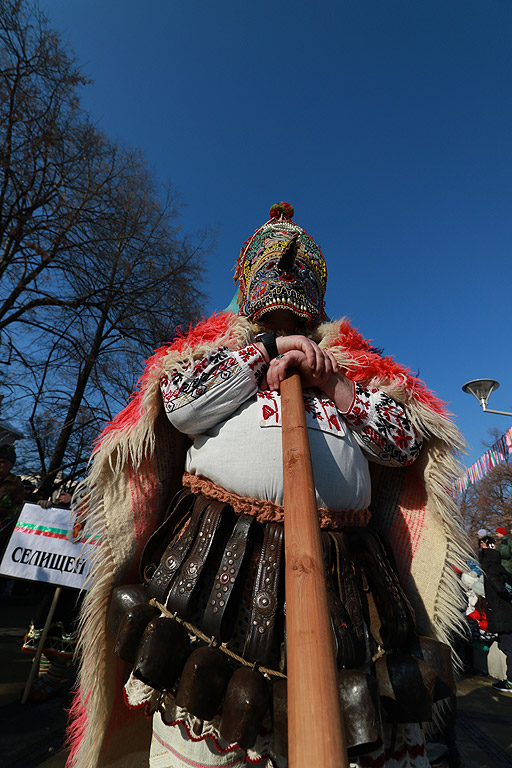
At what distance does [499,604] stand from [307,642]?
4.96 metres

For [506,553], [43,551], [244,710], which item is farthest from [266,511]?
[506,553]

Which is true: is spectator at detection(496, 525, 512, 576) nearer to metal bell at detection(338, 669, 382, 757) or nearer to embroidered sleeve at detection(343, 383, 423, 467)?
embroidered sleeve at detection(343, 383, 423, 467)

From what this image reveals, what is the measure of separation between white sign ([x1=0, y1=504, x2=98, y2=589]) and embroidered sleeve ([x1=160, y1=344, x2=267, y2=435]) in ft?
6.11

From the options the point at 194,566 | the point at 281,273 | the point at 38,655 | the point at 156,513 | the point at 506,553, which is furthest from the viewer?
the point at 506,553

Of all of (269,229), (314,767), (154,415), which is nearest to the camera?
(314,767)

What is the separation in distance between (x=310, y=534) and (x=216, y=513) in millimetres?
360

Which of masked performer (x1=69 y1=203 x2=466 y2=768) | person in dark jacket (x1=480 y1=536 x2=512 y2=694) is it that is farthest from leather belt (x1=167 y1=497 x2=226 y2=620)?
person in dark jacket (x1=480 y1=536 x2=512 y2=694)

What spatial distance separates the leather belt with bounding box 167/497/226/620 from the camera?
3.34 ft

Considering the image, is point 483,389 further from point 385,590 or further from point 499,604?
point 385,590

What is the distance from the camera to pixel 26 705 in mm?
2596

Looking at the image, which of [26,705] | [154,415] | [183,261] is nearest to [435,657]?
[154,415]

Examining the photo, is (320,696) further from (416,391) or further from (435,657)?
(416,391)

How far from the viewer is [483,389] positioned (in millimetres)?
8039

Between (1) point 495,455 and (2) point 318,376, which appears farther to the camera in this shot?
(1) point 495,455
